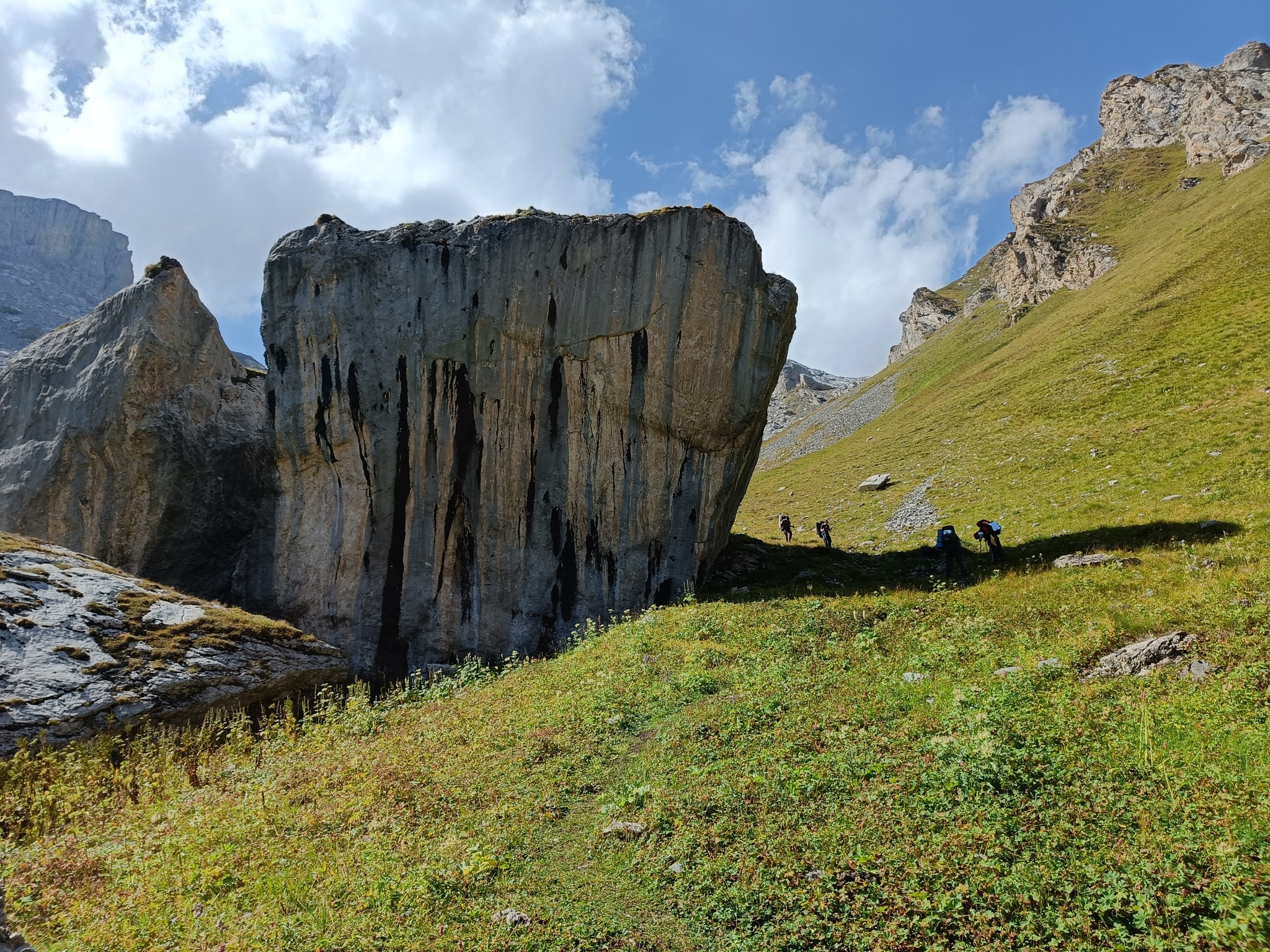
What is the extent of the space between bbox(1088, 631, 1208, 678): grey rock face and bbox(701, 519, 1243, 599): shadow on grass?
30.5 ft

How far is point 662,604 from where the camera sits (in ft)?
84.8

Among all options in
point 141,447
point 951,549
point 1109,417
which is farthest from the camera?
point 1109,417

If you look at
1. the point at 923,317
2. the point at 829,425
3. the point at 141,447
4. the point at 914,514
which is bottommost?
the point at 914,514

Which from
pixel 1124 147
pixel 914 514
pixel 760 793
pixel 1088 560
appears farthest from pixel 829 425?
pixel 1124 147

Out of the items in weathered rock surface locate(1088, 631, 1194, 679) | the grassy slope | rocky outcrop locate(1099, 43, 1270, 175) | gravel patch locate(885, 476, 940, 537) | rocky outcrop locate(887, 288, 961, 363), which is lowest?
the grassy slope

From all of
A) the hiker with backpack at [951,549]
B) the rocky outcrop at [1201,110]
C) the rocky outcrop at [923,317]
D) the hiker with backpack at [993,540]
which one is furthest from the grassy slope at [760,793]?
the rocky outcrop at [923,317]

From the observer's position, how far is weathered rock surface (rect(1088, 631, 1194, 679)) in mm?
11469

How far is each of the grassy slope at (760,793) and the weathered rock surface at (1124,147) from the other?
93924 millimetres

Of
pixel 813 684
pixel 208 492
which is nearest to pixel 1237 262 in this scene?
pixel 813 684

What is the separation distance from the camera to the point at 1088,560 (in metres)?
19.9

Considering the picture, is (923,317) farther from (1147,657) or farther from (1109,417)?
(1147,657)

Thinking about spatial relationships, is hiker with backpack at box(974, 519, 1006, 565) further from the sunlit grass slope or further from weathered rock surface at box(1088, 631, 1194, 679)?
weathered rock surface at box(1088, 631, 1194, 679)

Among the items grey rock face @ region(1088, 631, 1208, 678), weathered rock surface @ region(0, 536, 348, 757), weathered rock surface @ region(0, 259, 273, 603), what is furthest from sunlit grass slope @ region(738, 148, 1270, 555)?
weathered rock surface @ region(0, 259, 273, 603)

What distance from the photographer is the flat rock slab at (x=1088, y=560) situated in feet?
61.4
